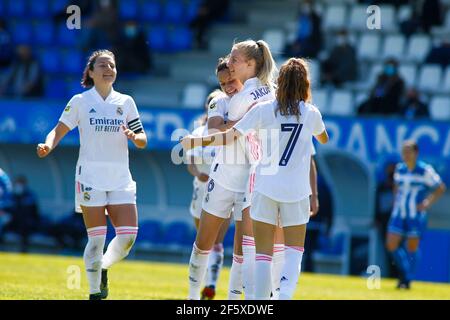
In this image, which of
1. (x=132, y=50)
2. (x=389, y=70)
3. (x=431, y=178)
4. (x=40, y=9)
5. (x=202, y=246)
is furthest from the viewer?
(x=40, y=9)

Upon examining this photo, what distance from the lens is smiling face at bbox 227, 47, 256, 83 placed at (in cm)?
1005

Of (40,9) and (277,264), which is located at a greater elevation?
(40,9)

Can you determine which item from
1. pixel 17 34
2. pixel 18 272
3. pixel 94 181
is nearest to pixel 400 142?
pixel 18 272

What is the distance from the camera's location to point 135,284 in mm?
14961

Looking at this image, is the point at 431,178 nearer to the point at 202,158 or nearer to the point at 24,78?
the point at 202,158

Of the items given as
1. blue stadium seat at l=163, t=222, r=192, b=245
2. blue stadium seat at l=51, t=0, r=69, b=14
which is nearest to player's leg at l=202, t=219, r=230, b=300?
blue stadium seat at l=163, t=222, r=192, b=245

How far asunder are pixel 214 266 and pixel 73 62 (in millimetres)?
14561

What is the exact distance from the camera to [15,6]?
97.9 feet

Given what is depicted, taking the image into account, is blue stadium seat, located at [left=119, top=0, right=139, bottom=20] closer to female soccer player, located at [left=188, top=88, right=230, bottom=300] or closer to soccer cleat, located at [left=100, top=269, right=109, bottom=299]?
female soccer player, located at [left=188, top=88, right=230, bottom=300]

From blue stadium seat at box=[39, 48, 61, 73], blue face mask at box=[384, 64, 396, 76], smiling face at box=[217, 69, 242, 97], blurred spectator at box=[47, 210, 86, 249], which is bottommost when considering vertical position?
blurred spectator at box=[47, 210, 86, 249]

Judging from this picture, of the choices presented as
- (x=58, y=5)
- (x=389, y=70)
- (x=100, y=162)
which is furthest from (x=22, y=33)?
(x=100, y=162)

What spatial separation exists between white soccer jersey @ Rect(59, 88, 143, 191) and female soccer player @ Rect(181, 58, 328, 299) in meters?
2.05

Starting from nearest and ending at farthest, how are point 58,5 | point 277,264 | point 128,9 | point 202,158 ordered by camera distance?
point 277,264 → point 202,158 → point 128,9 → point 58,5

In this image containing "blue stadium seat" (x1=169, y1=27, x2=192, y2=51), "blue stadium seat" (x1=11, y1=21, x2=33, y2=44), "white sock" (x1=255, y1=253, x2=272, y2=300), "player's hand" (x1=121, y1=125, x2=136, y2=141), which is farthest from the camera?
"blue stadium seat" (x1=11, y1=21, x2=33, y2=44)
